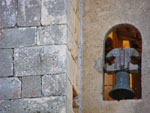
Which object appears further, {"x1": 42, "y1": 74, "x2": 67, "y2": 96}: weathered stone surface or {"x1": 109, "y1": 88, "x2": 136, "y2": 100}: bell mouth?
{"x1": 109, "y1": 88, "x2": 136, "y2": 100}: bell mouth

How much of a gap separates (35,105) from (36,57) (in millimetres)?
658

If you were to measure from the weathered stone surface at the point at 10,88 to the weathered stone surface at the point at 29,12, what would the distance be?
81 centimetres

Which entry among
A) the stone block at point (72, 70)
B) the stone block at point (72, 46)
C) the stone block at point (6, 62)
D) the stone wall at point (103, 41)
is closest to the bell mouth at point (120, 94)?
the stone wall at point (103, 41)

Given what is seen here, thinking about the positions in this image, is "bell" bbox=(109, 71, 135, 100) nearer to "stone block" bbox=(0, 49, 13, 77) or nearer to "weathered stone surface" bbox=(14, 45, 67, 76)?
"weathered stone surface" bbox=(14, 45, 67, 76)

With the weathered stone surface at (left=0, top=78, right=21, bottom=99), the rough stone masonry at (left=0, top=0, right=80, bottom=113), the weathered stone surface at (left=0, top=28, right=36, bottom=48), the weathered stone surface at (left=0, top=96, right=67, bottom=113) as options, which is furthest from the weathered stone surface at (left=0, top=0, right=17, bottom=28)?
the weathered stone surface at (left=0, top=96, right=67, bottom=113)

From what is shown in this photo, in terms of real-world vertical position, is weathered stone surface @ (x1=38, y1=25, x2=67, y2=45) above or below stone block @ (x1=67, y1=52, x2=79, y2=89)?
above

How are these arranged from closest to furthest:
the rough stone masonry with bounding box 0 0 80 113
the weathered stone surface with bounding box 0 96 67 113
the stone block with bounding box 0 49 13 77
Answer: the weathered stone surface with bounding box 0 96 67 113, the rough stone masonry with bounding box 0 0 80 113, the stone block with bounding box 0 49 13 77

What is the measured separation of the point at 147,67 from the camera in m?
9.28

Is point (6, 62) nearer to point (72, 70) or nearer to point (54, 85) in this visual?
point (54, 85)

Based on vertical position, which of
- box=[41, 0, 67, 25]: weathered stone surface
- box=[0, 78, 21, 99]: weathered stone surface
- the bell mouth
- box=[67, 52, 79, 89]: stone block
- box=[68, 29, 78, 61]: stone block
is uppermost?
box=[41, 0, 67, 25]: weathered stone surface

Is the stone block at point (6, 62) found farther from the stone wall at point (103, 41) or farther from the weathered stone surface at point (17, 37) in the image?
the stone wall at point (103, 41)

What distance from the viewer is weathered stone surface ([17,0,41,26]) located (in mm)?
8805

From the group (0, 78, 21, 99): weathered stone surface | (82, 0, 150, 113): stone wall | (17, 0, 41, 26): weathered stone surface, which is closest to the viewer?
(0, 78, 21, 99): weathered stone surface

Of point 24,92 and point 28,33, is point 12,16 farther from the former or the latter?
point 24,92
